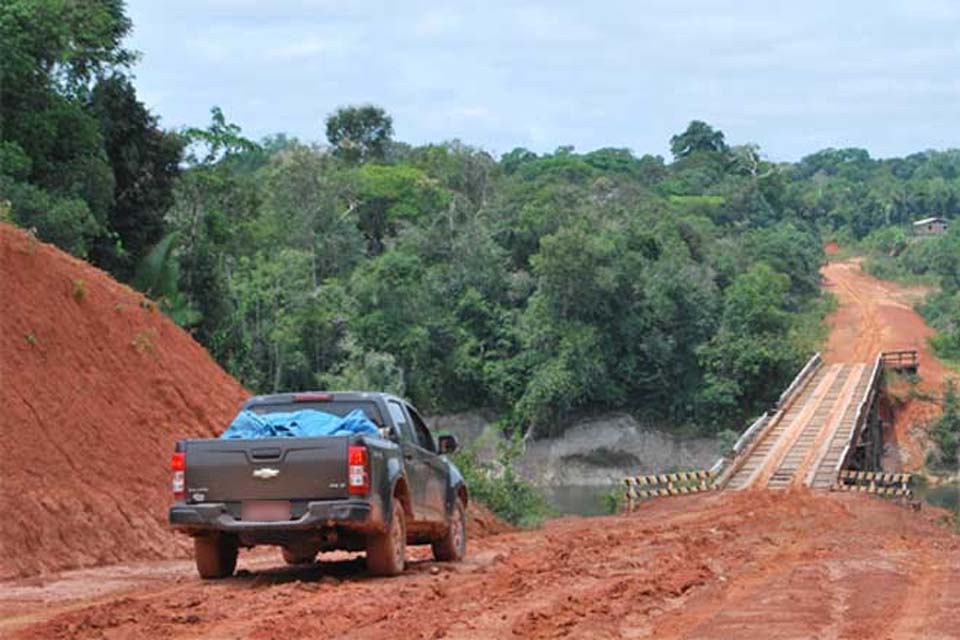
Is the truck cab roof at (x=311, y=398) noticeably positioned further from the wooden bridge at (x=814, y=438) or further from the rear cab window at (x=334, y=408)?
the wooden bridge at (x=814, y=438)

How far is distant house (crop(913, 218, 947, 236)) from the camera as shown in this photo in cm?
12384

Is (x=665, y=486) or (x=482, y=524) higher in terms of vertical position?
(x=482, y=524)

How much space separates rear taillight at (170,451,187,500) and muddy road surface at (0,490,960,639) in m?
0.87

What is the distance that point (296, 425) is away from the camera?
14469mm

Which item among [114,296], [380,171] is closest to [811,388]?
[380,171]

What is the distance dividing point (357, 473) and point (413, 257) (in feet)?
189

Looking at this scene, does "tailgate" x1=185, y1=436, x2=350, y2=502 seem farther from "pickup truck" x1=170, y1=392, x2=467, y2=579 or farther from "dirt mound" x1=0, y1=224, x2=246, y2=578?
"dirt mound" x1=0, y1=224, x2=246, y2=578

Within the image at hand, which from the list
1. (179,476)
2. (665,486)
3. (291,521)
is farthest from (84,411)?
(665,486)

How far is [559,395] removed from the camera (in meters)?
68.4

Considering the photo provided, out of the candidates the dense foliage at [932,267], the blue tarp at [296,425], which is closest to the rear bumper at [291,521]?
the blue tarp at [296,425]

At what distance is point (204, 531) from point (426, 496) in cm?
276

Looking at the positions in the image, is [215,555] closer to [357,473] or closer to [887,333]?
[357,473]

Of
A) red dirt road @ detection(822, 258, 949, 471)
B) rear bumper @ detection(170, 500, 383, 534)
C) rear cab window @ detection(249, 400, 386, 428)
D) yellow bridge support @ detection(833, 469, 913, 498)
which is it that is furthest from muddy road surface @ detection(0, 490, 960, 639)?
red dirt road @ detection(822, 258, 949, 471)

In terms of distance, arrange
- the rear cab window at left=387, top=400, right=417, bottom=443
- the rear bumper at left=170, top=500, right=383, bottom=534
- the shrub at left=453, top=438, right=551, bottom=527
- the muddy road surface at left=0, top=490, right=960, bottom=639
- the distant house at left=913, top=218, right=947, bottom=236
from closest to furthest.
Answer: the muddy road surface at left=0, top=490, right=960, bottom=639, the rear bumper at left=170, top=500, right=383, bottom=534, the rear cab window at left=387, top=400, right=417, bottom=443, the shrub at left=453, top=438, right=551, bottom=527, the distant house at left=913, top=218, right=947, bottom=236
